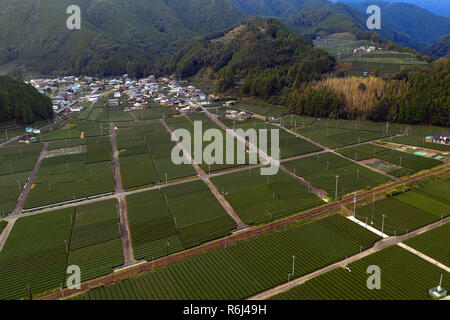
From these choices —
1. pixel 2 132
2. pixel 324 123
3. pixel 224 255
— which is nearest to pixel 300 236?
pixel 224 255

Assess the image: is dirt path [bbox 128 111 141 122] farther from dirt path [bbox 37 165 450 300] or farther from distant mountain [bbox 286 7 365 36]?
distant mountain [bbox 286 7 365 36]

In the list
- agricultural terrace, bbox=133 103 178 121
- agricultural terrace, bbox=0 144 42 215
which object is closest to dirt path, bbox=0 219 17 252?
agricultural terrace, bbox=0 144 42 215

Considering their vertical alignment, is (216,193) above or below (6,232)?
above

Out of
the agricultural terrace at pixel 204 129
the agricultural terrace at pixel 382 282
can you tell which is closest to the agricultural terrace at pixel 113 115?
the agricultural terrace at pixel 204 129

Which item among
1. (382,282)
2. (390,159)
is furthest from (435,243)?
(390,159)

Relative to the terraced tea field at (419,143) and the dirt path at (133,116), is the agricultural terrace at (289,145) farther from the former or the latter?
the dirt path at (133,116)

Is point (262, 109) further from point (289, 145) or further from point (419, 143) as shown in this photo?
point (419, 143)
